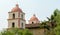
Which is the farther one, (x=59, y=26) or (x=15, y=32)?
(x=15, y=32)

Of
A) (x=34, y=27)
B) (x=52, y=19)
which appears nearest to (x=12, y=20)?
(x=34, y=27)

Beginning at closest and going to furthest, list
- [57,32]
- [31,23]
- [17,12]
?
[57,32] → [17,12] → [31,23]

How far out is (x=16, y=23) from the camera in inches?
2130

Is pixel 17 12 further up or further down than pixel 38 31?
further up

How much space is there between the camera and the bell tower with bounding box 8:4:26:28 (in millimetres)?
53531

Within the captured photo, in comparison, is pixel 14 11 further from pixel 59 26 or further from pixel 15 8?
pixel 59 26

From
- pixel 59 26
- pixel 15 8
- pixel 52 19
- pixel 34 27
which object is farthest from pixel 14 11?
pixel 59 26

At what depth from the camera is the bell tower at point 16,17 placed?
53531 millimetres

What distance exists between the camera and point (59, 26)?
35031 millimetres

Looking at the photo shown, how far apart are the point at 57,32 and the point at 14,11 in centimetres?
2054

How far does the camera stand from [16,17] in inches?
2117

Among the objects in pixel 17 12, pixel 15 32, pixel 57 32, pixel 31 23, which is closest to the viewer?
pixel 57 32

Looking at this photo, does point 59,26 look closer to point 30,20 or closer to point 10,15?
point 10,15

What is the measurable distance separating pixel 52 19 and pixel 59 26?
7.52 metres
